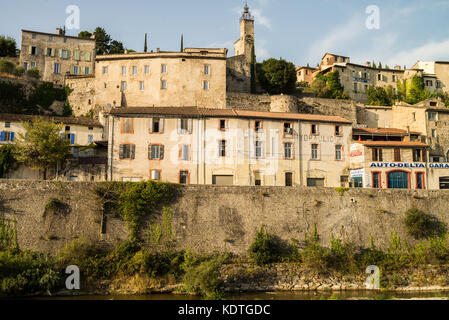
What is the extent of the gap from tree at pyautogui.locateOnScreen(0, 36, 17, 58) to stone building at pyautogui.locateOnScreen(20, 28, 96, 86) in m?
5.75

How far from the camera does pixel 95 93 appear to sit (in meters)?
55.1

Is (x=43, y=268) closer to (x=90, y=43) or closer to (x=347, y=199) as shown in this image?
(x=347, y=199)

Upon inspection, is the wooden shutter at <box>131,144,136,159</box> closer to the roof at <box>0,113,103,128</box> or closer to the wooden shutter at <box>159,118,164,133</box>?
the wooden shutter at <box>159,118,164,133</box>

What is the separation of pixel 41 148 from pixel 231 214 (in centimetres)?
1834

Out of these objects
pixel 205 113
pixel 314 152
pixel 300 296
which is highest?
pixel 205 113

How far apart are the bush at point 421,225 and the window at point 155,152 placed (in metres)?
21.4

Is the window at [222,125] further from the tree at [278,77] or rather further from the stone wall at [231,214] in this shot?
the tree at [278,77]

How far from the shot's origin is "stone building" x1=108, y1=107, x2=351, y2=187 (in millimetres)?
36344

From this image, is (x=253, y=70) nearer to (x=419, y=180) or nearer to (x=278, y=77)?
(x=278, y=77)

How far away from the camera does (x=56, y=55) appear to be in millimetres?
62812

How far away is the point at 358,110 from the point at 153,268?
43.1 m

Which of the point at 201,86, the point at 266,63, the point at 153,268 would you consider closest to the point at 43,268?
the point at 153,268

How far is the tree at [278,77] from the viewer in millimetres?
60312

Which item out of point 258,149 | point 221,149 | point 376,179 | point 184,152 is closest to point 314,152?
point 258,149
